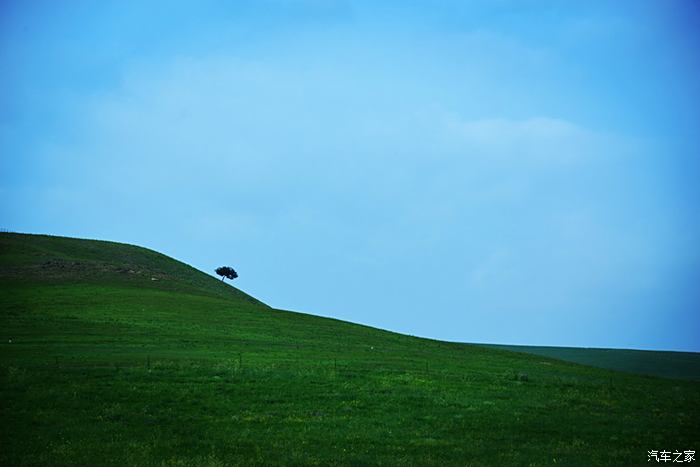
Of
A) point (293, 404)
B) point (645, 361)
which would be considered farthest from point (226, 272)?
point (293, 404)

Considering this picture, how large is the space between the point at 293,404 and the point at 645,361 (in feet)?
325

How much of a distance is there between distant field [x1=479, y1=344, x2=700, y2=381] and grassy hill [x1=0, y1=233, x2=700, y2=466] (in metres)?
42.2

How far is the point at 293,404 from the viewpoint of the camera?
36.7m

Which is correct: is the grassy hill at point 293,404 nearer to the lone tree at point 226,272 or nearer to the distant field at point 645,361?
the distant field at point 645,361

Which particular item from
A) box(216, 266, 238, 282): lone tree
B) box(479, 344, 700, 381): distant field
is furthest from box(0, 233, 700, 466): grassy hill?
box(216, 266, 238, 282): lone tree

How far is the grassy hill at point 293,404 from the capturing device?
28.8 metres

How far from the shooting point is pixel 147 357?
46.9 m

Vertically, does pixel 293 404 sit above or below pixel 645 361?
below

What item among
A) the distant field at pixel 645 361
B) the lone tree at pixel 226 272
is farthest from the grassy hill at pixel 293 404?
the lone tree at pixel 226 272

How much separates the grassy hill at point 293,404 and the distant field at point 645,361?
4224 centimetres

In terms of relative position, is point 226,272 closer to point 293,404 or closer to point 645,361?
point 645,361

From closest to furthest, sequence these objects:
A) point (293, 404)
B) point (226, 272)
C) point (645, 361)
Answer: point (293, 404)
point (645, 361)
point (226, 272)

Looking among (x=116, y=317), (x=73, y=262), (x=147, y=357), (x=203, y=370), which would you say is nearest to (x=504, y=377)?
(x=203, y=370)

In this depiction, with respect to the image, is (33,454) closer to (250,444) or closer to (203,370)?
(250,444)
